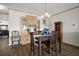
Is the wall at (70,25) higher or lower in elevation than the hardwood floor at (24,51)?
higher

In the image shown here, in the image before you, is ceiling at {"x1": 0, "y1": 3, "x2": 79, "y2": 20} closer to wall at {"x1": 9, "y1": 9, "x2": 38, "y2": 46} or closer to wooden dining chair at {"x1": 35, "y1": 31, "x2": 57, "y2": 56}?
wall at {"x1": 9, "y1": 9, "x2": 38, "y2": 46}

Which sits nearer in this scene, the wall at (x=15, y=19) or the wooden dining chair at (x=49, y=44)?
the wall at (x=15, y=19)

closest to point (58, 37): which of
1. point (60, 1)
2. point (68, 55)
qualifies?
point (68, 55)

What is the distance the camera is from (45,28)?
7.47 feet

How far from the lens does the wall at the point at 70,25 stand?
2.23 meters

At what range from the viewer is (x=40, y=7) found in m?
2.24

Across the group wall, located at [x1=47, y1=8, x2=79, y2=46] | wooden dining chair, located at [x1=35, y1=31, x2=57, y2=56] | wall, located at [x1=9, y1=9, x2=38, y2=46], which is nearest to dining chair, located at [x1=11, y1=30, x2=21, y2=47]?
wall, located at [x1=9, y1=9, x2=38, y2=46]

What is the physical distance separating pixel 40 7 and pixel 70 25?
0.85m

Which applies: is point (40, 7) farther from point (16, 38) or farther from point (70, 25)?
point (16, 38)

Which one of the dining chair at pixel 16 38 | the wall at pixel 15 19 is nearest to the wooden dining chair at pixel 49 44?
the dining chair at pixel 16 38

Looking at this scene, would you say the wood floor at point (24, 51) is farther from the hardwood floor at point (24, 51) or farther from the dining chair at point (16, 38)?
the dining chair at point (16, 38)

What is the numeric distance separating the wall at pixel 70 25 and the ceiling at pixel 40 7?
148 millimetres

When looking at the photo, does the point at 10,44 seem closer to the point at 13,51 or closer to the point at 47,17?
the point at 13,51

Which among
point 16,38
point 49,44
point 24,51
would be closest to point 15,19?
point 16,38
